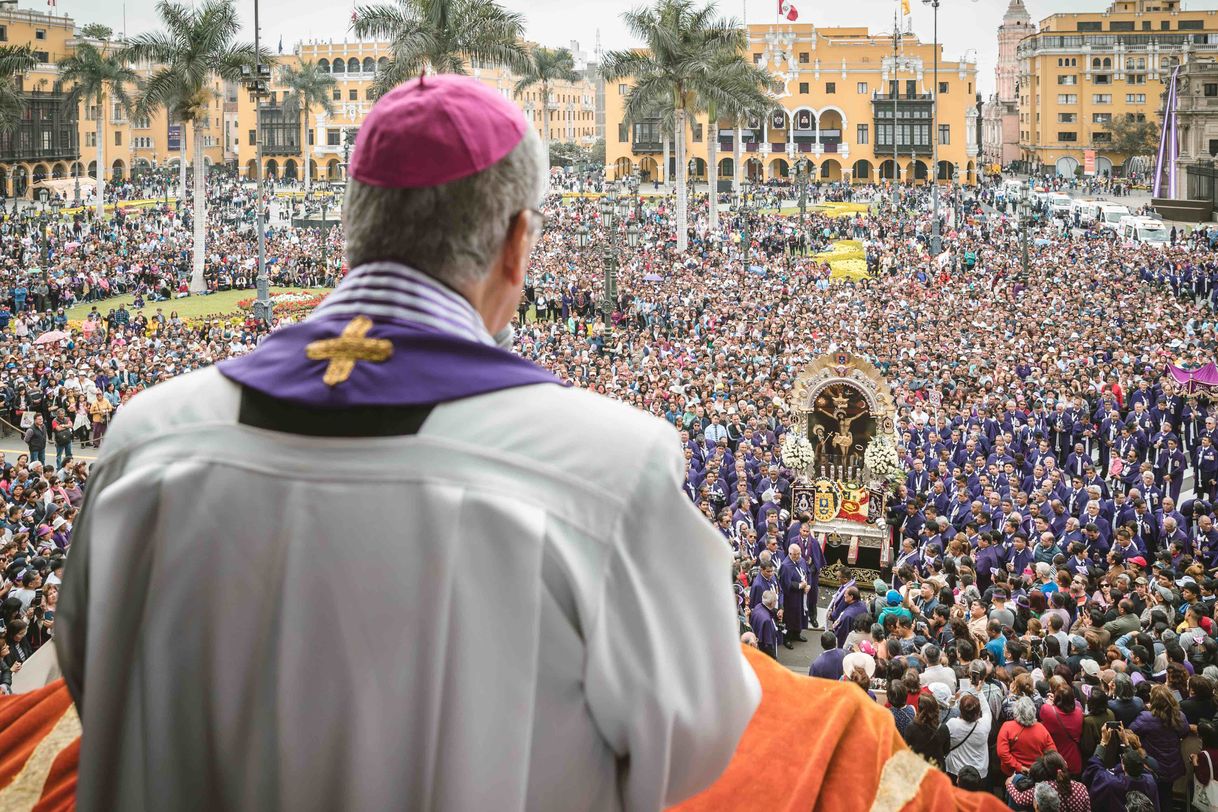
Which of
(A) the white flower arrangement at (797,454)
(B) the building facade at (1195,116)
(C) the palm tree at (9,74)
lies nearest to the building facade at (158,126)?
(C) the palm tree at (9,74)

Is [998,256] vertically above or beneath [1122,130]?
beneath

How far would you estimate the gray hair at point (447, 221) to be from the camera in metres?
1.65

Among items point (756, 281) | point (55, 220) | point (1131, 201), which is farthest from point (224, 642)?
point (1131, 201)

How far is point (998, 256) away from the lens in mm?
38969

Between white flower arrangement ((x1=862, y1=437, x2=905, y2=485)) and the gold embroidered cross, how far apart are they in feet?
49.1

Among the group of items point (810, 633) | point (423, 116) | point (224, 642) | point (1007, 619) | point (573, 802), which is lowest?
point (810, 633)

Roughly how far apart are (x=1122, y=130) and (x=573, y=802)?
102 metres

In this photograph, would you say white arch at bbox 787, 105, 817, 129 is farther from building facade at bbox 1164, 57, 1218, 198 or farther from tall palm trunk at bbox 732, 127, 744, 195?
building facade at bbox 1164, 57, 1218, 198

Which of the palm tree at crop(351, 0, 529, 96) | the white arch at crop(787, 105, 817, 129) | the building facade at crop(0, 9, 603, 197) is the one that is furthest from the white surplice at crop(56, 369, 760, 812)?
the white arch at crop(787, 105, 817, 129)

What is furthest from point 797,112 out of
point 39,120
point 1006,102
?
point 39,120

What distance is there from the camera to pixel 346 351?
1548mm

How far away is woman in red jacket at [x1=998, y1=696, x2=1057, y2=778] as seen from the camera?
7.12 meters

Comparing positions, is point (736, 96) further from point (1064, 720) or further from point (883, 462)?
point (1064, 720)

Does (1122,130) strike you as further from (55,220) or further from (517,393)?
(517,393)
